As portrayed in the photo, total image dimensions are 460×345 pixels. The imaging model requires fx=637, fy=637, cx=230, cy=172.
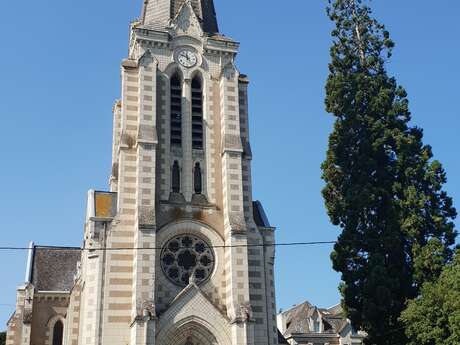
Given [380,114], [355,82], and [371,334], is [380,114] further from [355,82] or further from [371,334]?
[371,334]

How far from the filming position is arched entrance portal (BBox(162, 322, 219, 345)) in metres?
33.8

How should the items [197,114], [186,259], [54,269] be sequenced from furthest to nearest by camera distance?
1. [54,269]
2. [197,114]
3. [186,259]

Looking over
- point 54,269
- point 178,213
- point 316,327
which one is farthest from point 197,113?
point 316,327

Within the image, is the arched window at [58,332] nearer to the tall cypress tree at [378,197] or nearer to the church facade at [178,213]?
the church facade at [178,213]

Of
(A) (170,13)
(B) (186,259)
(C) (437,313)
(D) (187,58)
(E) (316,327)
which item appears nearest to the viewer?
(C) (437,313)

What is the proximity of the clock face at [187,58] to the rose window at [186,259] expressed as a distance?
11256mm

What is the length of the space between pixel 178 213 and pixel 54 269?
706 inches

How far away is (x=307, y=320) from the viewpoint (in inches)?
2315

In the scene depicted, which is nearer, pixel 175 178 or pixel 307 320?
pixel 175 178

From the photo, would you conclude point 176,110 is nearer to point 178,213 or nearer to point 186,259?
point 178,213

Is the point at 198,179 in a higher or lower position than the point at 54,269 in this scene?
higher

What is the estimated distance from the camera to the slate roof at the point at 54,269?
4822 centimetres

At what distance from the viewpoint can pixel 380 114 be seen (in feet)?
124

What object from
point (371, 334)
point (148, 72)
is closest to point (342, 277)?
point (371, 334)
